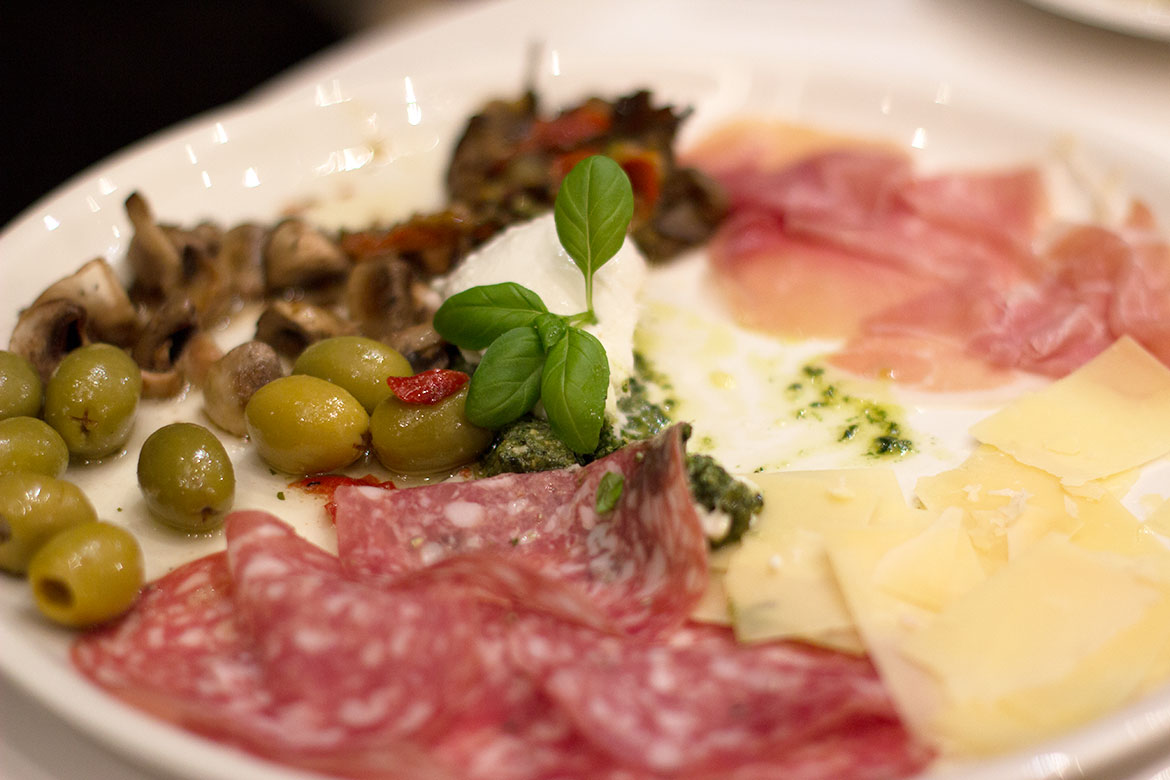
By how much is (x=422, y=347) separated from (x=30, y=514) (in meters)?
0.87

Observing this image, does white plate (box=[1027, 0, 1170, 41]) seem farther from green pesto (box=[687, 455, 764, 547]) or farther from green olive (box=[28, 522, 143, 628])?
green olive (box=[28, 522, 143, 628])

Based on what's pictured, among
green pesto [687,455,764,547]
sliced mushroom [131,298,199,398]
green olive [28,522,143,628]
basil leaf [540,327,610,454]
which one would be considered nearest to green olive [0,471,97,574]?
green olive [28,522,143,628]

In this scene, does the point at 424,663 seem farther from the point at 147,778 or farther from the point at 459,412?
the point at 459,412

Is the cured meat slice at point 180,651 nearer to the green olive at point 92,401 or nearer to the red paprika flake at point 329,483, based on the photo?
the red paprika flake at point 329,483

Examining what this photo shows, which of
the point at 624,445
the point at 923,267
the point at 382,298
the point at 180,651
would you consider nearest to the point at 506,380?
the point at 624,445

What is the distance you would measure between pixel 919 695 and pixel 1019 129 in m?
2.13

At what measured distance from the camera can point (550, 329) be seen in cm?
196

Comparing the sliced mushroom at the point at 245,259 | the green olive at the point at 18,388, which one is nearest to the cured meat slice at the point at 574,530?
the green olive at the point at 18,388

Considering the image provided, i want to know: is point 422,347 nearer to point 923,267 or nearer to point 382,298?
point 382,298

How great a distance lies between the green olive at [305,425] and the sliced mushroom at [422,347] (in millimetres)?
217

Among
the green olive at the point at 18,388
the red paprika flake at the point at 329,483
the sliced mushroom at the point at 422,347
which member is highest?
the green olive at the point at 18,388

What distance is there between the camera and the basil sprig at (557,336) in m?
1.90

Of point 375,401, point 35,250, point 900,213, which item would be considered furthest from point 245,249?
point 900,213

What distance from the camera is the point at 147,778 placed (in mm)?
1507
